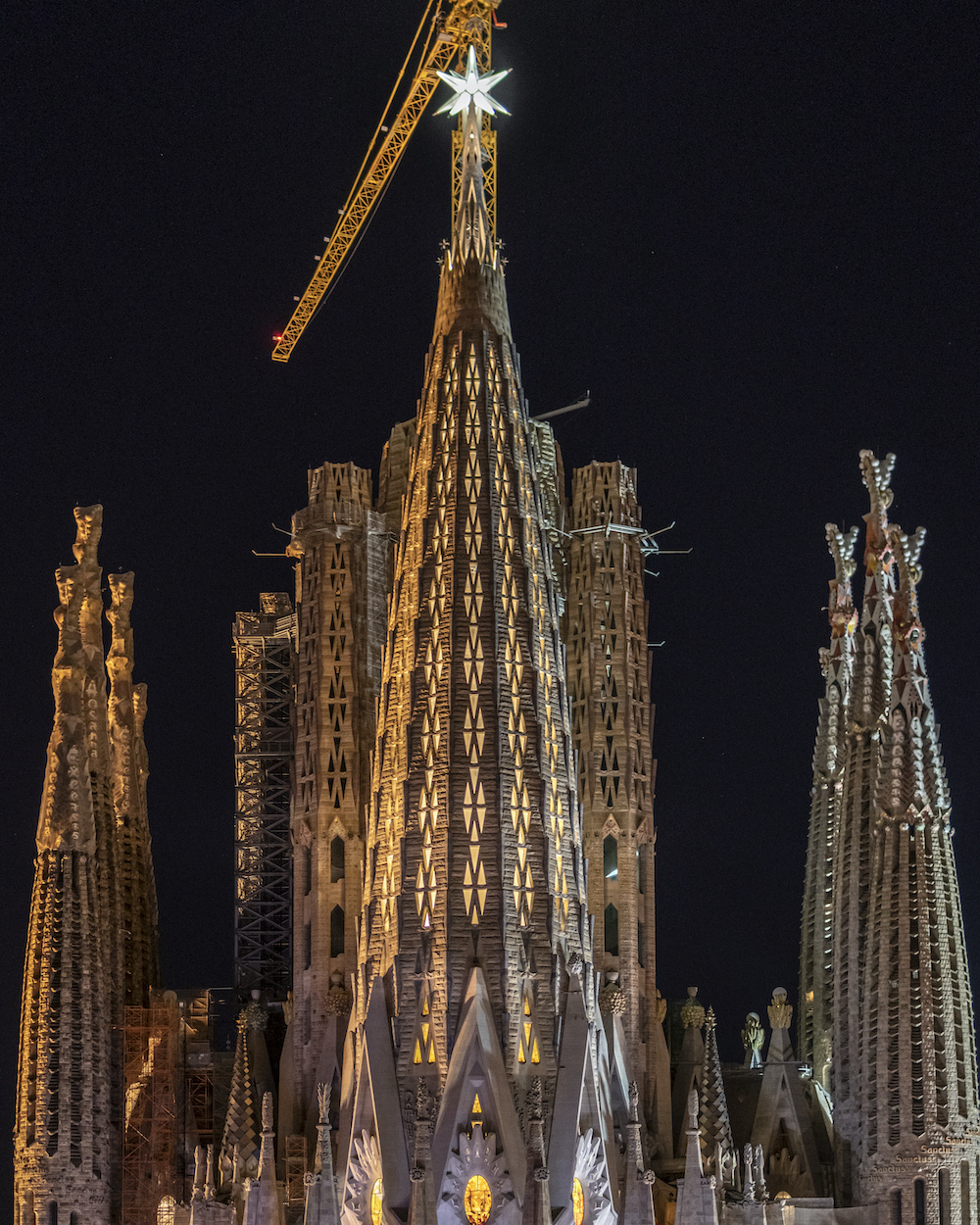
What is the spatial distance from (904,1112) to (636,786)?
13.3 meters

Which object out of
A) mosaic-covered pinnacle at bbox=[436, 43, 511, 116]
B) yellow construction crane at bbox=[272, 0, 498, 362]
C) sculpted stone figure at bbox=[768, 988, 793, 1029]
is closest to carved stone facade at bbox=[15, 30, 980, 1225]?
sculpted stone figure at bbox=[768, 988, 793, 1029]

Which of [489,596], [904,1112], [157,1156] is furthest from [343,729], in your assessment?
[904,1112]

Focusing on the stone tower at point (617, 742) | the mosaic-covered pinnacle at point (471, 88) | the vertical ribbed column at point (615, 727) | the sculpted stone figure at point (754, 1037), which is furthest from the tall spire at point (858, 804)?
the mosaic-covered pinnacle at point (471, 88)

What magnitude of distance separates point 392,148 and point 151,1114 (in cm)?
3356

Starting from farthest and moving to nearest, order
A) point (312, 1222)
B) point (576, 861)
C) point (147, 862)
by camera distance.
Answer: point (147, 862)
point (576, 861)
point (312, 1222)

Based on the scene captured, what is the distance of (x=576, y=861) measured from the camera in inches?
2753

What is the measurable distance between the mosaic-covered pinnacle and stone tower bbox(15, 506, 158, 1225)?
16.5 meters

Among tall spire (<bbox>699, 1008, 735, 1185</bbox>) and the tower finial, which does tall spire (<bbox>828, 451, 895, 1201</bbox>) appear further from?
the tower finial

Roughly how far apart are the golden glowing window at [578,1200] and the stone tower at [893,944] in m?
8.22

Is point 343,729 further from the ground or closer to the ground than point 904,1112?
further from the ground

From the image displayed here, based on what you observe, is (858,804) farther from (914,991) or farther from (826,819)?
(914,991)

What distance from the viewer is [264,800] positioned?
3191 inches

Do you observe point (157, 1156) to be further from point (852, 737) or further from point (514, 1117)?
point (852, 737)

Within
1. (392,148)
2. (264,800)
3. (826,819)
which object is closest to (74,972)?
(264,800)
